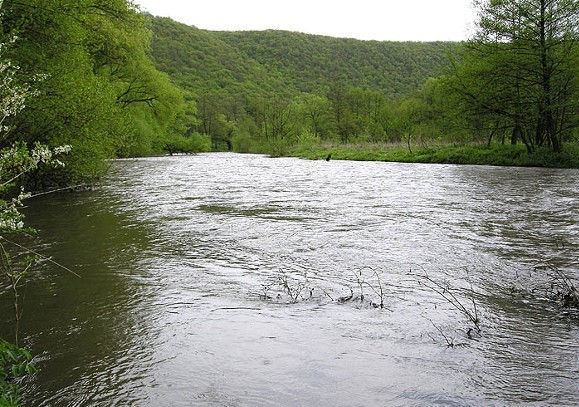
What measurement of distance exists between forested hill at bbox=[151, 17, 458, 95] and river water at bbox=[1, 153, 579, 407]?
10281cm

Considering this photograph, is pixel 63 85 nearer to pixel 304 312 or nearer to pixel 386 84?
pixel 304 312

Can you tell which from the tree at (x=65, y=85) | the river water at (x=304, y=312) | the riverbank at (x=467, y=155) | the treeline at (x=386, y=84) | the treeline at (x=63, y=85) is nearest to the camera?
the river water at (x=304, y=312)

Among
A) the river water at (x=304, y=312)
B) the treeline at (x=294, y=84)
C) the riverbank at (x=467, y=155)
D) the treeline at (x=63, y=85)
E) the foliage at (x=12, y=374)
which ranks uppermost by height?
the treeline at (x=294, y=84)

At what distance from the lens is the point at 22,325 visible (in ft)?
16.9

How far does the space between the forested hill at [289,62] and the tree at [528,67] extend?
78442mm

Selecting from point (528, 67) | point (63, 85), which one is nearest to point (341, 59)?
point (528, 67)

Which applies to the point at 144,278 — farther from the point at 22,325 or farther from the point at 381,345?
the point at 381,345

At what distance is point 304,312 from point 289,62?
139680mm

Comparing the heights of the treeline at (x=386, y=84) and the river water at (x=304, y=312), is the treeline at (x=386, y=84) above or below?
above

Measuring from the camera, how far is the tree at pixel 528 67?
90.1ft

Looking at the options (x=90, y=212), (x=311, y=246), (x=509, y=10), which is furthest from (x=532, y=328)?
(x=509, y=10)

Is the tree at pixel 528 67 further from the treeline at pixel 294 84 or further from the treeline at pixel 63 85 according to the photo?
the treeline at pixel 294 84

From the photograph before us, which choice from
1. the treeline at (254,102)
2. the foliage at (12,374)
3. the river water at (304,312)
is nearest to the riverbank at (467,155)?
the treeline at (254,102)

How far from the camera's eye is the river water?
385 cm
